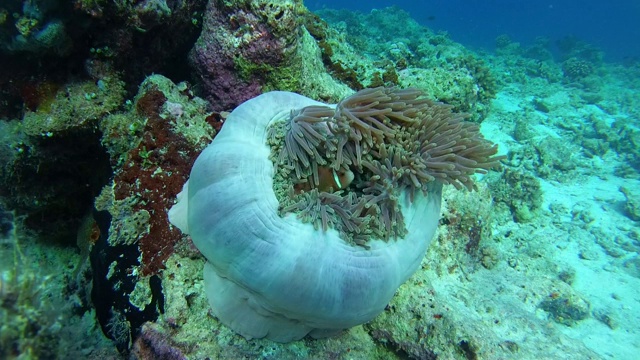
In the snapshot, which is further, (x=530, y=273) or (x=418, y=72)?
(x=418, y=72)

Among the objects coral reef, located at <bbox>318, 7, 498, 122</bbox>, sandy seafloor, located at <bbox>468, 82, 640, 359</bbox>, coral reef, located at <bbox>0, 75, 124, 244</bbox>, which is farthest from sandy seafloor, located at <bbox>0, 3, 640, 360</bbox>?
coral reef, located at <bbox>318, 7, 498, 122</bbox>

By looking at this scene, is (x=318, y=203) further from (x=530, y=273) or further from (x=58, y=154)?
(x=530, y=273)

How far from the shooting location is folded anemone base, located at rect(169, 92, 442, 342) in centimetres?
233

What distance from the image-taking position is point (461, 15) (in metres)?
58.0

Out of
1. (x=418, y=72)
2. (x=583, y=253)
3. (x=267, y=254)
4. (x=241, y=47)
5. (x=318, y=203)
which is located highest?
(x=418, y=72)

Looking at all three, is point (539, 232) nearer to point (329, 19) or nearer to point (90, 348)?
point (90, 348)

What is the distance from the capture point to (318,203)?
102 inches

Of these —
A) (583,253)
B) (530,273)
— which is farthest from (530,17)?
(530,273)

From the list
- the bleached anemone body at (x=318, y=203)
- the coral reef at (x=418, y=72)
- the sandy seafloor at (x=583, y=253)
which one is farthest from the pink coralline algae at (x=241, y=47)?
the sandy seafloor at (x=583, y=253)

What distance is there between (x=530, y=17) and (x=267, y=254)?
71.3 m

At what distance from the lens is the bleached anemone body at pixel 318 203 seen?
7.75ft

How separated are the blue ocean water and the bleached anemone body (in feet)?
130

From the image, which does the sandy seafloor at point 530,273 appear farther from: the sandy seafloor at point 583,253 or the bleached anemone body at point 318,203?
the bleached anemone body at point 318,203

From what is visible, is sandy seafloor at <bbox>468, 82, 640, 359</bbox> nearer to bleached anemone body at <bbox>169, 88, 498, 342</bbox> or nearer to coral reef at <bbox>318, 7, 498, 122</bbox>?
coral reef at <bbox>318, 7, 498, 122</bbox>
